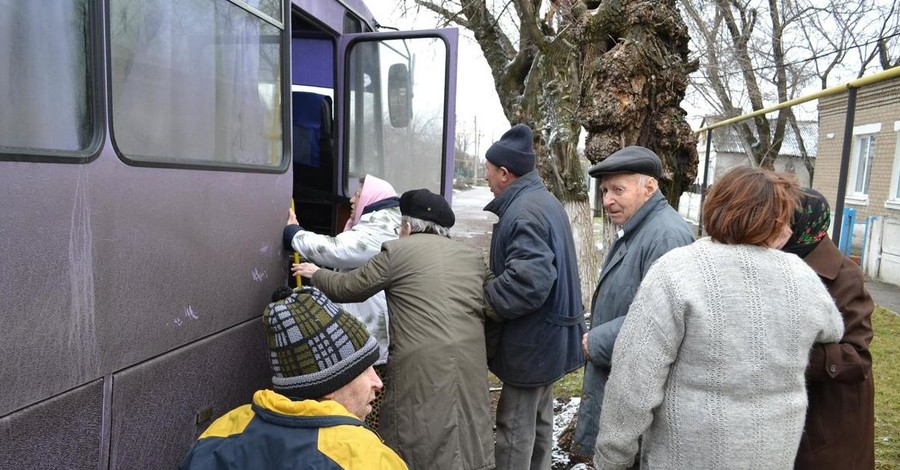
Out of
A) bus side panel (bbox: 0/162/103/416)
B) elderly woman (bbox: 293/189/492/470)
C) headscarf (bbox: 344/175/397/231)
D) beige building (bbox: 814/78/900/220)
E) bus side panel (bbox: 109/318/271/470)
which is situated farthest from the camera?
beige building (bbox: 814/78/900/220)

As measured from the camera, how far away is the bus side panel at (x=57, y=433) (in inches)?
58.8

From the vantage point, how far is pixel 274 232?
2.69 metres

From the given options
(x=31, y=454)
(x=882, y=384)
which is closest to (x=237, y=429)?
(x=31, y=454)

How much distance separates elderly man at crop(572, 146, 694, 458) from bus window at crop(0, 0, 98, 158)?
6.01 ft

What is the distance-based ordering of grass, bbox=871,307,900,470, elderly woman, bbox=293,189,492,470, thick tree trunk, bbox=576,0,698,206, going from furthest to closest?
grass, bbox=871,307,900,470 < thick tree trunk, bbox=576,0,698,206 < elderly woman, bbox=293,189,492,470

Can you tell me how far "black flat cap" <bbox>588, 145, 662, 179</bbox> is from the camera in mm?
2551

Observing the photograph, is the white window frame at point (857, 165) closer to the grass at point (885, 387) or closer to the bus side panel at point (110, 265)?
the grass at point (885, 387)

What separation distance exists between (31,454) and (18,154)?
746 mm

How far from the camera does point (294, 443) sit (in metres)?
1.17

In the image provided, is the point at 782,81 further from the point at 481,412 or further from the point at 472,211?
the point at 481,412

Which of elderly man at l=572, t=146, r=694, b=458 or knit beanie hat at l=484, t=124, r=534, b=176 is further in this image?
knit beanie hat at l=484, t=124, r=534, b=176

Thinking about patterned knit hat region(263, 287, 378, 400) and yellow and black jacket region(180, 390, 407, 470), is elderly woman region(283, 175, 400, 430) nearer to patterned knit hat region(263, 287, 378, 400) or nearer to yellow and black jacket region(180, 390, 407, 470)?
patterned knit hat region(263, 287, 378, 400)

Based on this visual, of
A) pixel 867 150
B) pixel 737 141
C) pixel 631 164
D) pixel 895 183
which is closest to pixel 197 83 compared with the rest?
pixel 631 164

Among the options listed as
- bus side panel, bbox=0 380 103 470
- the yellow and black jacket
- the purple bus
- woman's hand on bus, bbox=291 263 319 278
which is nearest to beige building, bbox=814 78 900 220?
woman's hand on bus, bbox=291 263 319 278
